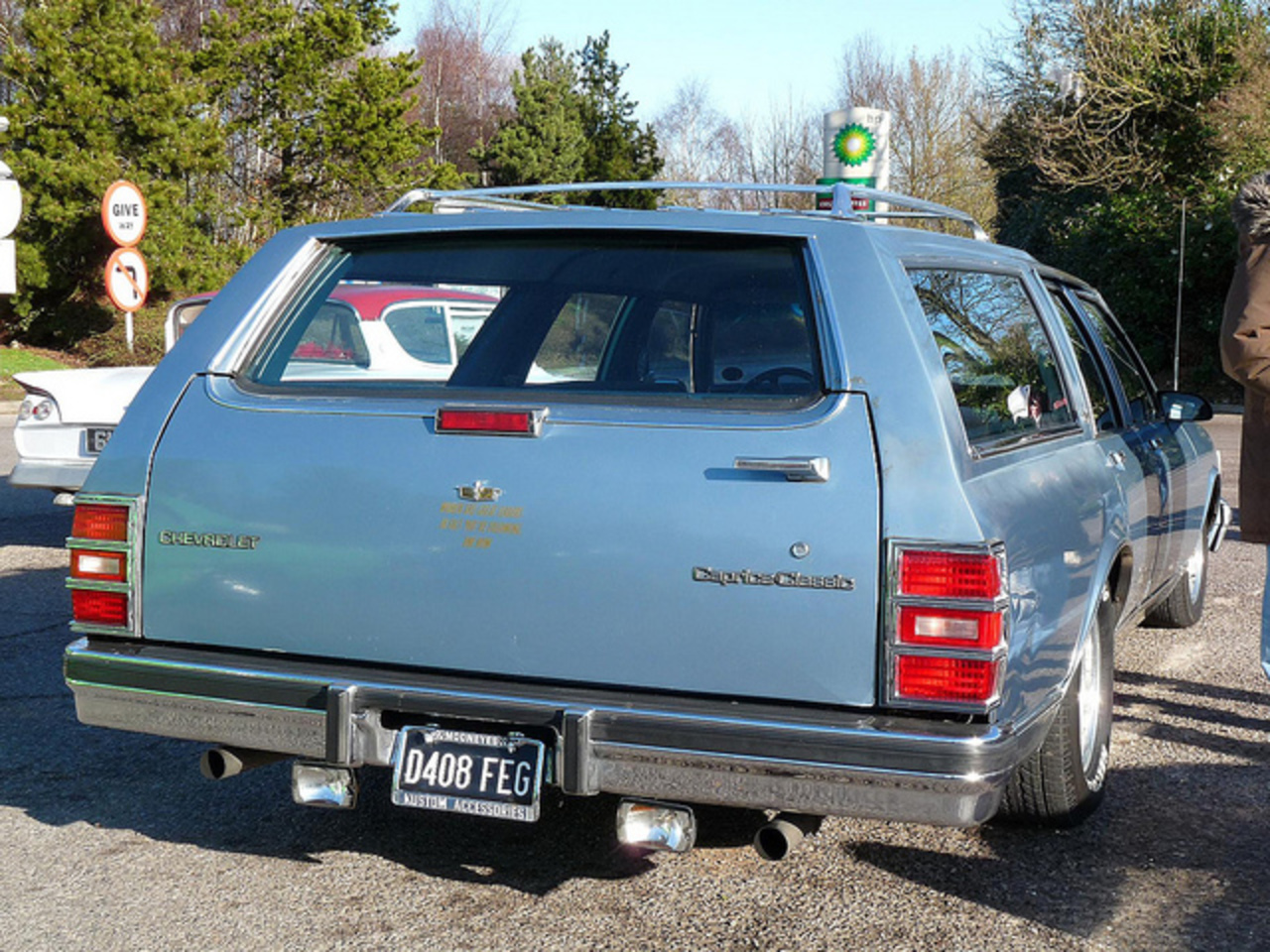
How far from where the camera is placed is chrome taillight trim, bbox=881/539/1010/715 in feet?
10.1

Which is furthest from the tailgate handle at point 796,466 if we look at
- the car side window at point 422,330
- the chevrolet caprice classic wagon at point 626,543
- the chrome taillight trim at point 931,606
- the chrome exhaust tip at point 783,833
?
the car side window at point 422,330

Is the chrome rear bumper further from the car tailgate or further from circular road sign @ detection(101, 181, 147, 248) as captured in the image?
circular road sign @ detection(101, 181, 147, 248)

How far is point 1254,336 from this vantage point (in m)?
4.37

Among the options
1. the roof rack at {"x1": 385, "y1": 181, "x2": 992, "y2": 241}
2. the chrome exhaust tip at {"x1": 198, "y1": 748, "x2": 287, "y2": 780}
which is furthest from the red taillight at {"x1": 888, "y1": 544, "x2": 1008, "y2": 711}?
the chrome exhaust tip at {"x1": 198, "y1": 748, "x2": 287, "y2": 780}

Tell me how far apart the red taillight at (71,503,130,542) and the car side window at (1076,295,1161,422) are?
3.45 m

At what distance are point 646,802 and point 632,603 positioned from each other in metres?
0.44

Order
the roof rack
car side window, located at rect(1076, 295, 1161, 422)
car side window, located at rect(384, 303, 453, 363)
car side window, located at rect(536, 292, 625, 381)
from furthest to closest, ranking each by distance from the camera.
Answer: car side window, located at rect(384, 303, 453, 363)
car side window, located at rect(1076, 295, 1161, 422)
car side window, located at rect(536, 292, 625, 381)
the roof rack

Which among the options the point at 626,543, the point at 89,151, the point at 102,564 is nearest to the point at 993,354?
the point at 626,543

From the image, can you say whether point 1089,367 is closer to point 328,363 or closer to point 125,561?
point 328,363

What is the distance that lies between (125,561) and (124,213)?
15.2 metres

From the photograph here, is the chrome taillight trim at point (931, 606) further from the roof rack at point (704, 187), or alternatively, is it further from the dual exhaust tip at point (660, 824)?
the roof rack at point (704, 187)

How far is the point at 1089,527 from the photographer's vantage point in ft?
13.1

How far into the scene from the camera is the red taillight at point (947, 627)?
3066mm

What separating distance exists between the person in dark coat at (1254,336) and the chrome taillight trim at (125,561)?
3.12 meters
